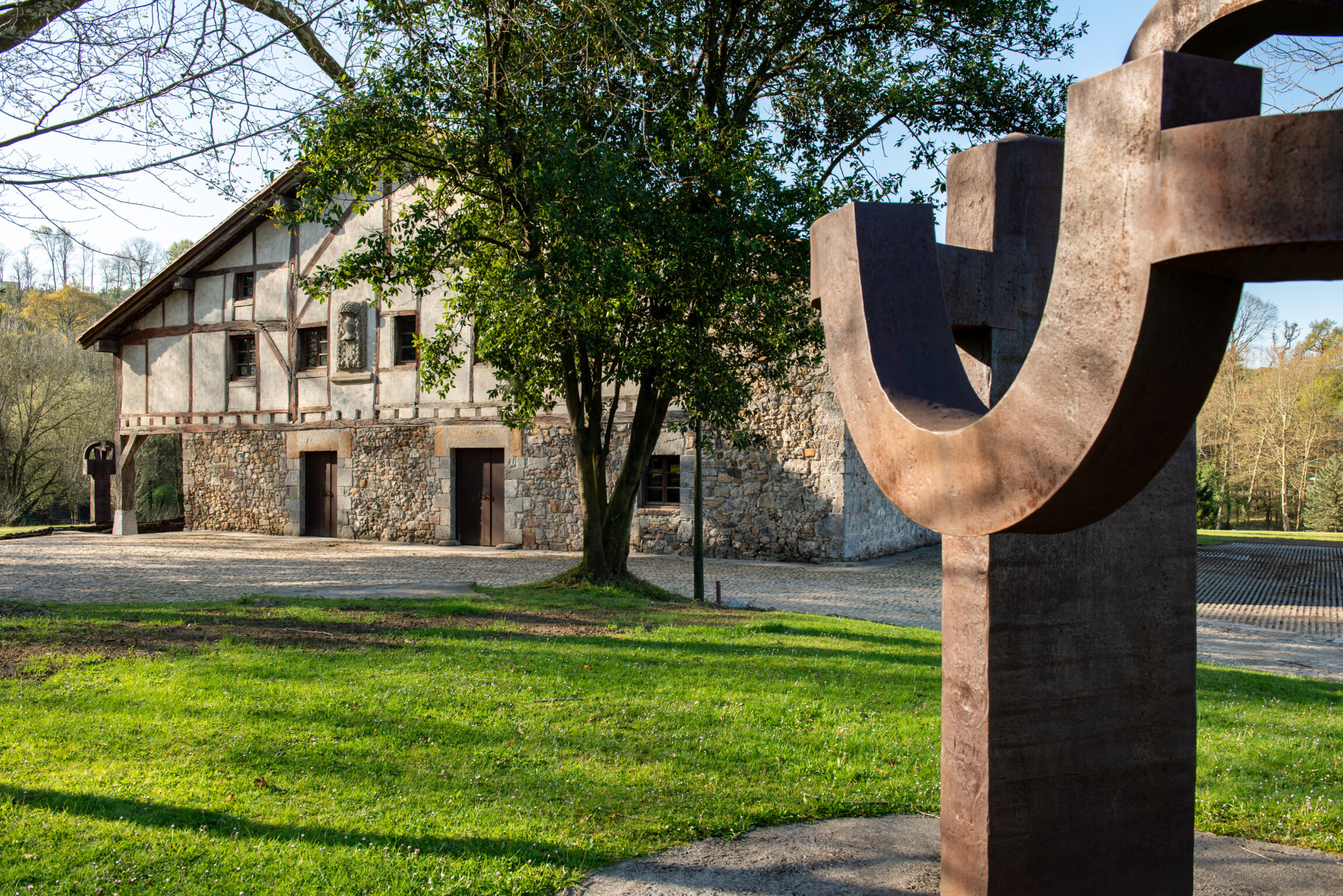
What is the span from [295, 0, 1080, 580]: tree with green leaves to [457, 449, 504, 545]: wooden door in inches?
280

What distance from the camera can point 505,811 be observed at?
3.71 m

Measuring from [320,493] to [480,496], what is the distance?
14.2ft

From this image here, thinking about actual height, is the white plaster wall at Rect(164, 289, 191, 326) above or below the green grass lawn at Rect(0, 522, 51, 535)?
above

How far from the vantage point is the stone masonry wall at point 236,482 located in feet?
67.2

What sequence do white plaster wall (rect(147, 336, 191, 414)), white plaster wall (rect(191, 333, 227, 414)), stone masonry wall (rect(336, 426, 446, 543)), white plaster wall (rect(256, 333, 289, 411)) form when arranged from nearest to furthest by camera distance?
stone masonry wall (rect(336, 426, 446, 543))
white plaster wall (rect(256, 333, 289, 411))
white plaster wall (rect(191, 333, 227, 414))
white plaster wall (rect(147, 336, 191, 414))

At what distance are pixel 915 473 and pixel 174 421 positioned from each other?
22981mm

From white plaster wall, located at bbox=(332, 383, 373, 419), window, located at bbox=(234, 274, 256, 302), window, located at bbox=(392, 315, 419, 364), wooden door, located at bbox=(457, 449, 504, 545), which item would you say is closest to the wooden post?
window, located at bbox=(234, 274, 256, 302)

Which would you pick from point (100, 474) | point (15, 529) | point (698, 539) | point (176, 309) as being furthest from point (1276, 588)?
point (15, 529)

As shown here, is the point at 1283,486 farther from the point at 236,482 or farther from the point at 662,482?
the point at 236,482

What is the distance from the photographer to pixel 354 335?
19.1 meters

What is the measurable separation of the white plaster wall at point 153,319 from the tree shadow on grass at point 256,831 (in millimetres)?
20173

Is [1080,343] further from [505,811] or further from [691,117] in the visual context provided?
[691,117]

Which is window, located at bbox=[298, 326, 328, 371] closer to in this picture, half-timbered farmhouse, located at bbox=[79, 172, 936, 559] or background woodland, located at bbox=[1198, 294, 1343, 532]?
half-timbered farmhouse, located at bbox=[79, 172, 936, 559]

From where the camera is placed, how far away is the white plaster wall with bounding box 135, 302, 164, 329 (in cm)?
2120
